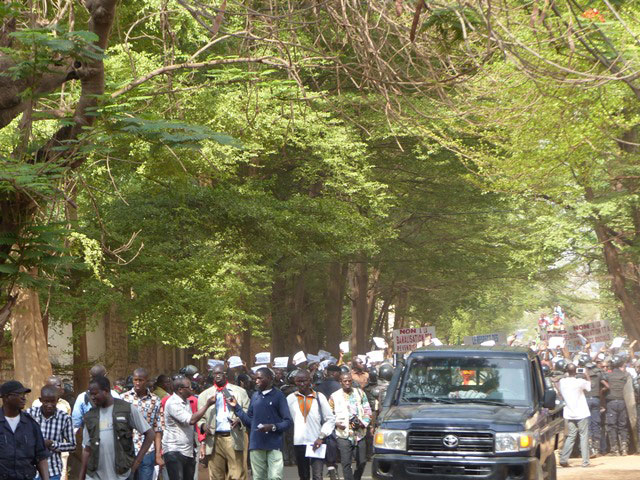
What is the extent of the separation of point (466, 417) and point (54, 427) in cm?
421

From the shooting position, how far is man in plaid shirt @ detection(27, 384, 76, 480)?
429 inches

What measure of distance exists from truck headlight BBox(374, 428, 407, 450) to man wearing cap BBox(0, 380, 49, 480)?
160 inches

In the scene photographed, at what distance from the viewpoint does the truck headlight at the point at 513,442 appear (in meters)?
11.5

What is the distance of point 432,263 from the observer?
40750 millimetres

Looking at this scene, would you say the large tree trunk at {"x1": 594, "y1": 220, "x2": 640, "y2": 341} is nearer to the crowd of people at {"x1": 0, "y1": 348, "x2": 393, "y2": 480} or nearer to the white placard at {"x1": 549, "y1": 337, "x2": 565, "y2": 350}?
the white placard at {"x1": 549, "y1": 337, "x2": 565, "y2": 350}

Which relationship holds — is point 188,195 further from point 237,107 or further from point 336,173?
point 336,173

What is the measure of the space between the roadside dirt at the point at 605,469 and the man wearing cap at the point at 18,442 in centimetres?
1122

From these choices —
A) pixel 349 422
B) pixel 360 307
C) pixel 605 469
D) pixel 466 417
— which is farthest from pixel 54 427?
pixel 360 307

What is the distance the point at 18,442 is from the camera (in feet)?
29.4

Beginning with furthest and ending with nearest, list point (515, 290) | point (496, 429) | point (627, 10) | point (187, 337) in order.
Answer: point (515, 290) → point (187, 337) → point (627, 10) → point (496, 429)

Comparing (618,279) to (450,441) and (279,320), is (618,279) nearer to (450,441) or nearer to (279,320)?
(279,320)

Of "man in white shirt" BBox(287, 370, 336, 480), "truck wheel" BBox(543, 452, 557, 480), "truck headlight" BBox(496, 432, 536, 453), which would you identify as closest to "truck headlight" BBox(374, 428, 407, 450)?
"truck headlight" BBox(496, 432, 536, 453)

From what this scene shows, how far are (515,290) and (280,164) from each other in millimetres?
30182

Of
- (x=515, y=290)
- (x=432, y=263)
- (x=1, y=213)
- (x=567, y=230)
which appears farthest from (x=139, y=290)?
(x=515, y=290)
